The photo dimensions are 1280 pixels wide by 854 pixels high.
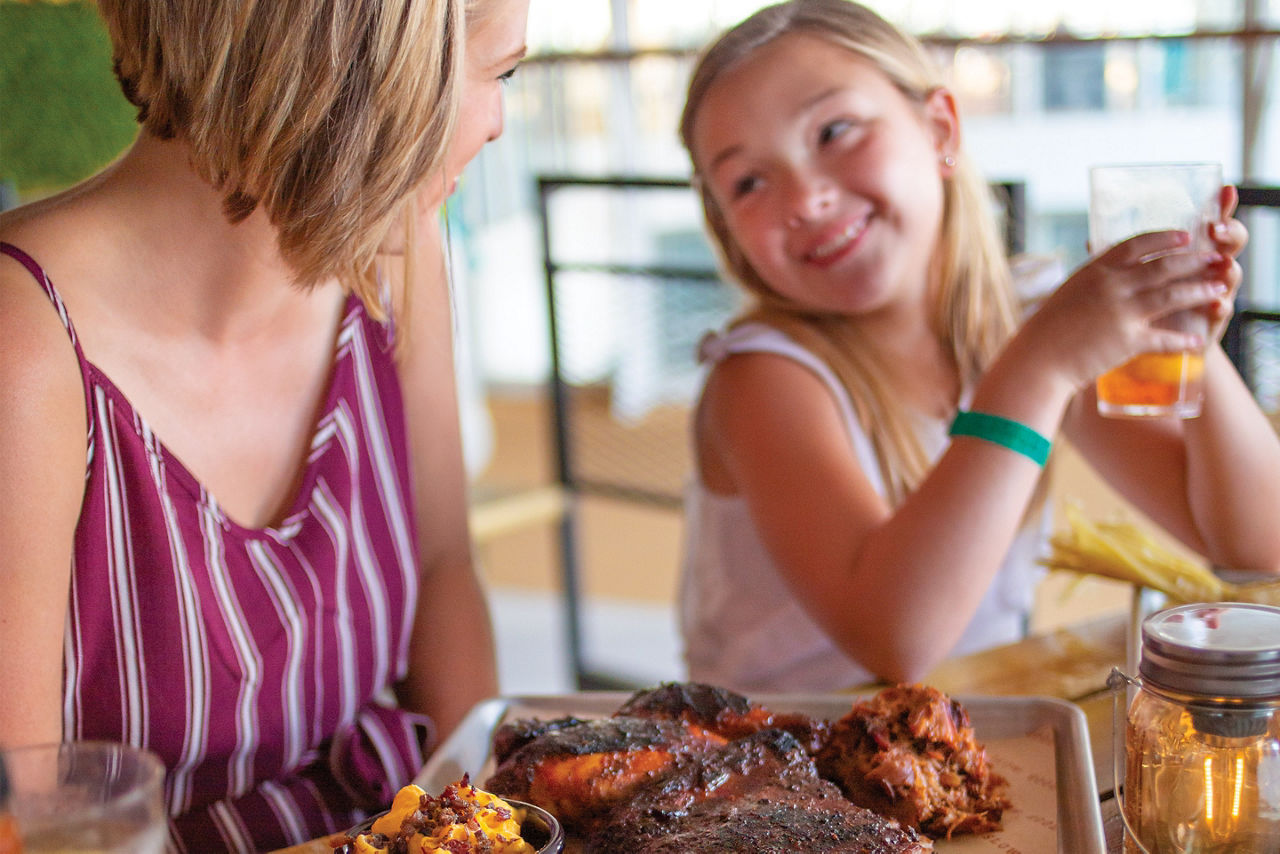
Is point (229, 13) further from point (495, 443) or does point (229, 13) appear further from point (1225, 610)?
point (495, 443)

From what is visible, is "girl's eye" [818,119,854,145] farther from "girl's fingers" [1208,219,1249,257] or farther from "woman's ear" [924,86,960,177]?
"girl's fingers" [1208,219,1249,257]

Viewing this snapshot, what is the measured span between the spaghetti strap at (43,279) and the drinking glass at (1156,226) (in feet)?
3.03

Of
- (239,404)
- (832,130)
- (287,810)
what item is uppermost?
(832,130)

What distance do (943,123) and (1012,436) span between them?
537 millimetres

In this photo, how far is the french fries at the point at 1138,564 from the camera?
1256mm

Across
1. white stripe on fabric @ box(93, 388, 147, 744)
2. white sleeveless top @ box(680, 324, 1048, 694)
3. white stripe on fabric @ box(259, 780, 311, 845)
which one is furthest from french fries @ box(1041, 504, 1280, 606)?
white stripe on fabric @ box(93, 388, 147, 744)

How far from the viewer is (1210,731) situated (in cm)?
72

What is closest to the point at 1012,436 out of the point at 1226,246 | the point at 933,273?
the point at 1226,246

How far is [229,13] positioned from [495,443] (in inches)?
182

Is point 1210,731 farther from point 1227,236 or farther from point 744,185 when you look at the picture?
point 744,185

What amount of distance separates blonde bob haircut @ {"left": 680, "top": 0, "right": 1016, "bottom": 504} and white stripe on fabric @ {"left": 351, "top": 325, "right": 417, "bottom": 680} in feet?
1.66

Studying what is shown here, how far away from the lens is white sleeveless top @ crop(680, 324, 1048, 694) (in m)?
1.47

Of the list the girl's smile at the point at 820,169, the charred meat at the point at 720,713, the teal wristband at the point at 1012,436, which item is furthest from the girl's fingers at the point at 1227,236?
the charred meat at the point at 720,713

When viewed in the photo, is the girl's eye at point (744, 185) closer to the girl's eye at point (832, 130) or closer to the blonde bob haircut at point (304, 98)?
the girl's eye at point (832, 130)
